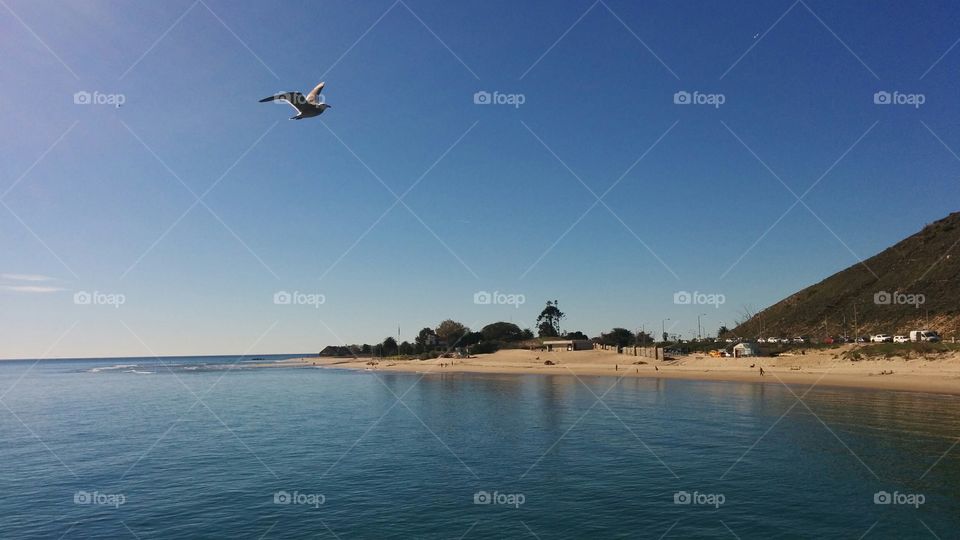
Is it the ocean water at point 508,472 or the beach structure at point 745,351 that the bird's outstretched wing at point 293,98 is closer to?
the ocean water at point 508,472

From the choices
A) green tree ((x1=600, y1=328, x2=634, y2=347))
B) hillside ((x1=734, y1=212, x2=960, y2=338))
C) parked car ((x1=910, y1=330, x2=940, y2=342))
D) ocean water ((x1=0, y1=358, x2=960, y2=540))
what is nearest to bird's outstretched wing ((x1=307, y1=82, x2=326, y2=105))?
ocean water ((x1=0, y1=358, x2=960, y2=540))

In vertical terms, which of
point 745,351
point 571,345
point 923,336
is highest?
point 923,336

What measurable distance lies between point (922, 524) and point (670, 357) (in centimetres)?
9396

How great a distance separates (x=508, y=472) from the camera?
29.6m

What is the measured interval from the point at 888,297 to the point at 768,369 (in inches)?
2140

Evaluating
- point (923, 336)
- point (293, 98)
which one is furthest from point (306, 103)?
point (923, 336)

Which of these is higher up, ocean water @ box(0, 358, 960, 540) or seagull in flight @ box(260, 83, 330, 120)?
seagull in flight @ box(260, 83, 330, 120)

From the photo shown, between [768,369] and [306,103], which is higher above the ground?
[306,103]

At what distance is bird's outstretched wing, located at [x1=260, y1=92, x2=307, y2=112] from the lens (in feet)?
69.8

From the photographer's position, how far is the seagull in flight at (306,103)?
22.0 metres

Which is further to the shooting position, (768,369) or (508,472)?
(768,369)

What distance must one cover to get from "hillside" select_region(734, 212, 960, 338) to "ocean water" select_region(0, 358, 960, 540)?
62.0 m

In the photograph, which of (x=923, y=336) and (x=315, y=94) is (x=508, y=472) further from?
(x=923, y=336)

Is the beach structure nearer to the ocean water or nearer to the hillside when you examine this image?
the hillside
